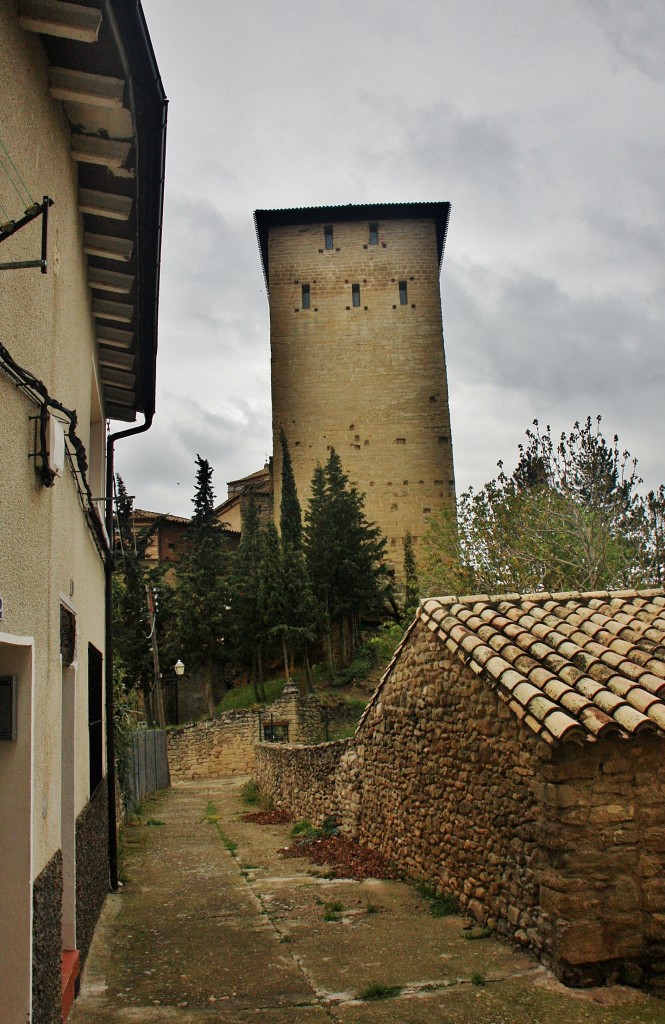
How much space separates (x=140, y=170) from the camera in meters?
5.04

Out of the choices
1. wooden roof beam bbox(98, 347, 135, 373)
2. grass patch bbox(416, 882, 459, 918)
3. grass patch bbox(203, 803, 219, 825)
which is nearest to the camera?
grass patch bbox(416, 882, 459, 918)

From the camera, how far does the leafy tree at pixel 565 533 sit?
18531mm

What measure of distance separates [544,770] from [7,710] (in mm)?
3794

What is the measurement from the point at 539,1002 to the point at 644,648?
283 cm

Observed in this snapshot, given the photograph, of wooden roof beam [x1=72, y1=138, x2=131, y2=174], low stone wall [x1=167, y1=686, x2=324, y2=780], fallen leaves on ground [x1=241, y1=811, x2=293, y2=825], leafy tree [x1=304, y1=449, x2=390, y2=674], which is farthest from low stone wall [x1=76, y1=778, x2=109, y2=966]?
leafy tree [x1=304, y1=449, x2=390, y2=674]

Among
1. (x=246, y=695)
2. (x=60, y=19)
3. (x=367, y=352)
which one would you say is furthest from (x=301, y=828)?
(x=367, y=352)

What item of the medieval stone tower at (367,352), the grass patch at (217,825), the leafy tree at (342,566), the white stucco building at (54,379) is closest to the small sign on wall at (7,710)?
the white stucco building at (54,379)

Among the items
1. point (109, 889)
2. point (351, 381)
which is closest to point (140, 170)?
point (109, 889)

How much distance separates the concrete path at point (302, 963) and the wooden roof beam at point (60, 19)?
5420mm

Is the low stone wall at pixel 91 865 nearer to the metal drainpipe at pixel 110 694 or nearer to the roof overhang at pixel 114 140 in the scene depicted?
the metal drainpipe at pixel 110 694

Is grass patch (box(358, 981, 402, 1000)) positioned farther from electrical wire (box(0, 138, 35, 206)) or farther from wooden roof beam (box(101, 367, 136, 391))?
wooden roof beam (box(101, 367, 136, 391))

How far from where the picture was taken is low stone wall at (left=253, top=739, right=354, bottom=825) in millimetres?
11789

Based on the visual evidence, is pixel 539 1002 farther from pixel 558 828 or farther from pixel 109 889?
pixel 109 889

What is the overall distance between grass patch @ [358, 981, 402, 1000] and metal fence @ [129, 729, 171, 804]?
9972 millimetres
